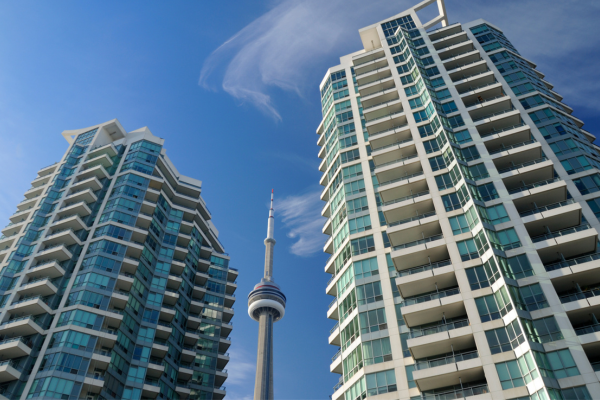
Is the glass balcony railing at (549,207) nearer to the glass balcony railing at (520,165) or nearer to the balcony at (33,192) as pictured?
the glass balcony railing at (520,165)

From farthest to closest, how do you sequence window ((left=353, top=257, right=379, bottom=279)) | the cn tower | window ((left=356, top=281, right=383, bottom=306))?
the cn tower
window ((left=353, top=257, right=379, bottom=279))
window ((left=356, top=281, right=383, bottom=306))

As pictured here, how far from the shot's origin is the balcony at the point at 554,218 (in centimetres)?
4744

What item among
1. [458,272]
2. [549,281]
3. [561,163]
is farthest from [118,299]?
[561,163]

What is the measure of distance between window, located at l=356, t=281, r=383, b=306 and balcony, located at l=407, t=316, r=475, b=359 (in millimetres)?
6313

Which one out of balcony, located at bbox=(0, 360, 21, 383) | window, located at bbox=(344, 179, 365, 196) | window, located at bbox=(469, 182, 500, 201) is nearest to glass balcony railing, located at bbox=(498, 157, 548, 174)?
window, located at bbox=(469, 182, 500, 201)

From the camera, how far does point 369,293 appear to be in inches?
2045

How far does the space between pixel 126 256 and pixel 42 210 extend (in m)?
17.2

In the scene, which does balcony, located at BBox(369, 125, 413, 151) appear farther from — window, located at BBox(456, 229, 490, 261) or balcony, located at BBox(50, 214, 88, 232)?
balcony, located at BBox(50, 214, 88, 232)

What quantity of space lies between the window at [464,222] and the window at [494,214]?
0.83 meters

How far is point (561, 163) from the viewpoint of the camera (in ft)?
176

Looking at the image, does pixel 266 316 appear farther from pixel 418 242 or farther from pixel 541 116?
pixel 541 116

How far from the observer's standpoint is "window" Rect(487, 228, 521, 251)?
4719 centimetres

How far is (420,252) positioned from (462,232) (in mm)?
4700

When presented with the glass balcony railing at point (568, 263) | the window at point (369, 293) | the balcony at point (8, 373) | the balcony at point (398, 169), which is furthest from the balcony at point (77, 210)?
the glass balcony railing at point (568, 263)
